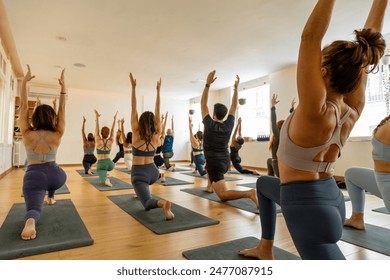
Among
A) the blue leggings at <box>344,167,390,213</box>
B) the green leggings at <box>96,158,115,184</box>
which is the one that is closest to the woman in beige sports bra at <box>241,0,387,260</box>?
the blue leggings at <box>344,167,390,213</box>

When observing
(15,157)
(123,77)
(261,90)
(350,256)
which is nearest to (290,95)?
(261,90)

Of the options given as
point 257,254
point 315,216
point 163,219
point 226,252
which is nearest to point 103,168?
point 163,219

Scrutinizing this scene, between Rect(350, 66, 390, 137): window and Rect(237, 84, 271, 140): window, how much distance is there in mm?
2664

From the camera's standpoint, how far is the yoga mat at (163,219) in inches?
80.1

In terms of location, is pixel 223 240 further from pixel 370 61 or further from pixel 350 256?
pixel 370 61

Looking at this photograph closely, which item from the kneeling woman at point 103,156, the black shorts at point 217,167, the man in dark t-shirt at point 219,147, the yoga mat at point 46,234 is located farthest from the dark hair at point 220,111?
the kneeling woman at point 103,156

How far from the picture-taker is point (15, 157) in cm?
693

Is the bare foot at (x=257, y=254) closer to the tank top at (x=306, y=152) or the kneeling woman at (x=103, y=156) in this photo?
the tank top at (x=306, y=152)

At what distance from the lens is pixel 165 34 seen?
4.51 metres

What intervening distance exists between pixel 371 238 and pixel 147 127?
208cm

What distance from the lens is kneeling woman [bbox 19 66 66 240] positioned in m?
1.97

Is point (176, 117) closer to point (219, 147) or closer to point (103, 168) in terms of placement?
point (103, 168)

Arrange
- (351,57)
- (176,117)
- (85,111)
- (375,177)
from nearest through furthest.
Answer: (351,57) → (375,177) → (85,111) → (176,117)

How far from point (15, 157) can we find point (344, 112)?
26.7 feet
